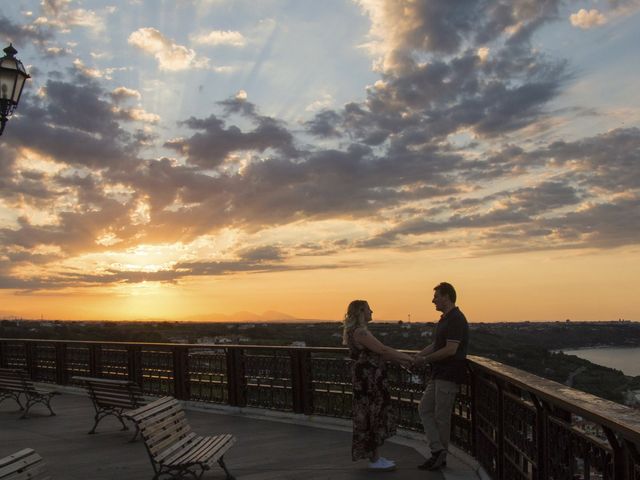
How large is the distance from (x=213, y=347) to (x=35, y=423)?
3435mm

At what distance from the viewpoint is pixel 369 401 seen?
296 inches

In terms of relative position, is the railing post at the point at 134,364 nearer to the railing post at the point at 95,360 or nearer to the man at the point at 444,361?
the railing post at the point at 95,360

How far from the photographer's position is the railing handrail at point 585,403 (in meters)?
2.96

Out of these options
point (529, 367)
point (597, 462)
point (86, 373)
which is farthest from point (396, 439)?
point (529, 367)

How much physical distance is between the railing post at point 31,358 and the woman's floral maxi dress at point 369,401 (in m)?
14.0

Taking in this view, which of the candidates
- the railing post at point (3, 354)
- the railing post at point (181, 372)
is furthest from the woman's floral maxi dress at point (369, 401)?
the railing post at point (3, 354)

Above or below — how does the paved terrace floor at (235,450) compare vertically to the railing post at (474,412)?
below

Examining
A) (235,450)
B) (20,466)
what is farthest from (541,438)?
(235,450)

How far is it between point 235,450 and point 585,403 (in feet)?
20.4

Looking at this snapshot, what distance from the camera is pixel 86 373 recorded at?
54.8ft

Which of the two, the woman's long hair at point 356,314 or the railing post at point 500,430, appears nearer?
the railing post at point 500,430

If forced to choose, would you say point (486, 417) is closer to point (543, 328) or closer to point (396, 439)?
point (396, 439)

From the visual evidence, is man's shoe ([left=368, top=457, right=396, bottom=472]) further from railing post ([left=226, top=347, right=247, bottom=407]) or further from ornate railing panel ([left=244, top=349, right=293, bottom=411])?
railing post ([left=226, top=347, right=247, bottom=407])

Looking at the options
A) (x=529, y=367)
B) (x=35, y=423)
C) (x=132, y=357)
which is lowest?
(x=529, y=367)
